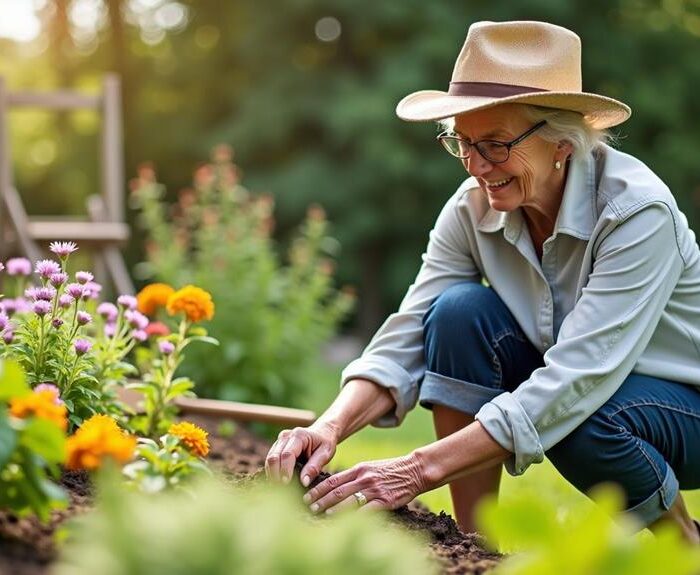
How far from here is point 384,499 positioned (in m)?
2.16

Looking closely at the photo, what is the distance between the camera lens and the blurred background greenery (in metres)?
9.12

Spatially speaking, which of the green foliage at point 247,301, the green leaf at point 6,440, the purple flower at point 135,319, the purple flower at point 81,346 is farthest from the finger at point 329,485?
the green foliage at point 247,301

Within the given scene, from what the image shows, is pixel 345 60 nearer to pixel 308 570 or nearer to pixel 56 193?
pixel 56 193

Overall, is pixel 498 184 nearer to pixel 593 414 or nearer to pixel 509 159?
pixel 509 159

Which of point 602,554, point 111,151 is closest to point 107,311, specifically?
point 602,554

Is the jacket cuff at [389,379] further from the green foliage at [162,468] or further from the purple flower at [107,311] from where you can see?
the green foliage at [162,468]

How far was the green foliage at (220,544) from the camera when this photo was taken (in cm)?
115

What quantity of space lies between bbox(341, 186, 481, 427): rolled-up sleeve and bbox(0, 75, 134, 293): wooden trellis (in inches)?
82.3

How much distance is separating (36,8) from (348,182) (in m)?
4.48

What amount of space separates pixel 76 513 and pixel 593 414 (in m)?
1.14

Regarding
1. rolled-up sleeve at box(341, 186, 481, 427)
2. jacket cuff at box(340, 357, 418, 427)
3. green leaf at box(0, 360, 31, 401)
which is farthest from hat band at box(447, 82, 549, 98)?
green leaf at box(0, 360, 31, 401)

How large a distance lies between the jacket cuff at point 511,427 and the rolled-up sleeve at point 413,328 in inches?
17.3

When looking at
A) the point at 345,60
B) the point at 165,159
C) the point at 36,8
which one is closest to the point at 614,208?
the point at 345,60

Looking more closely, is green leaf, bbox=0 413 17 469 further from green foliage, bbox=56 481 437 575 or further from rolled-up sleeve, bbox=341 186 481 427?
rolled-up sleeve, bbox=341 186 481 427
